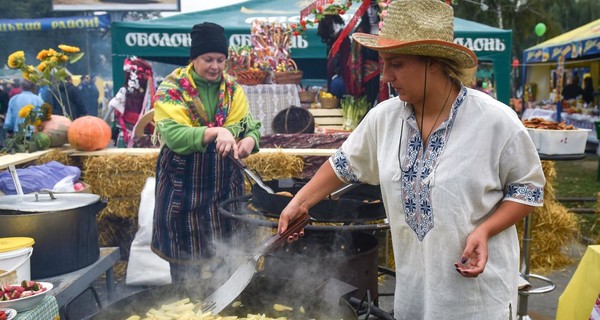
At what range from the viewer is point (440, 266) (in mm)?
1874

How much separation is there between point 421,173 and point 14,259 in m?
2.02

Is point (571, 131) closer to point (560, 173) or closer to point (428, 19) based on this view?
point (428, 19)

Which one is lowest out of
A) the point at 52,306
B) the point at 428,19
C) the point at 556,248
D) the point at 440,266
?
the point at 556,248

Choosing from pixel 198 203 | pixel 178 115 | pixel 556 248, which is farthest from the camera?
pixel 556 248

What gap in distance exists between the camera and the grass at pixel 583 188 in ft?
22.6

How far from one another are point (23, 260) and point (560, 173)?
11482 millimetres

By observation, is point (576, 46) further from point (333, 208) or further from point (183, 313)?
point (183, 313)

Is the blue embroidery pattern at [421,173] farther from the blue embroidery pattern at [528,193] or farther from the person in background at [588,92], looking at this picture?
the person in background at [588,92]

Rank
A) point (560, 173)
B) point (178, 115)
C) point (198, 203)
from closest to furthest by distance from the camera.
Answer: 1. point (178, 115)
2. point (198, 203)
3. point (560, 173)

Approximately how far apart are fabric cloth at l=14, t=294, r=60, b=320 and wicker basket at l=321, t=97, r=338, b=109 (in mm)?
5228

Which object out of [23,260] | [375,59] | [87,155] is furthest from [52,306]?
[375,59]

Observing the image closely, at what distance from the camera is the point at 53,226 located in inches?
118

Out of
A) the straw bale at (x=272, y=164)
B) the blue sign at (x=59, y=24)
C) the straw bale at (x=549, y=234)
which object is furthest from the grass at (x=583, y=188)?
the blue sign at (x=59, y=24)

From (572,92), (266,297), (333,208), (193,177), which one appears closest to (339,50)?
(193,177)
